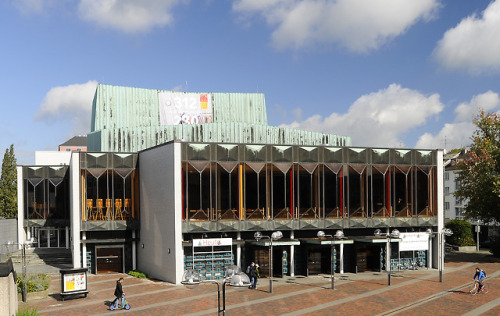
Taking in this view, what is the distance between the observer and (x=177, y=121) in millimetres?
54844

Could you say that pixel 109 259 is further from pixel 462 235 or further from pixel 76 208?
pixel 462 235

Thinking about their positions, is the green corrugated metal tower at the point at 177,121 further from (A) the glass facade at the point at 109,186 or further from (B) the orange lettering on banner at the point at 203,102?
(A) the glass facade at the point at 109,186

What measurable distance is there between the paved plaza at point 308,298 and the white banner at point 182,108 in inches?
843

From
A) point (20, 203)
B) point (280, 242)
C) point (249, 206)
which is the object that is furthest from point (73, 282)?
point (20, 203)

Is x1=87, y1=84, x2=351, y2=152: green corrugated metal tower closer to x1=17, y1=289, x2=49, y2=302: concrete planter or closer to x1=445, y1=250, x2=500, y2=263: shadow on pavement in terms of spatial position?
x1=445, y1=250, x2=500, y2=263: shadow on pavement

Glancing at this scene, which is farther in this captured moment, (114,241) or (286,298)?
(114,241)

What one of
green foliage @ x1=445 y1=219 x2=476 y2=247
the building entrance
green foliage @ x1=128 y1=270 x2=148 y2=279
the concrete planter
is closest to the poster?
the concrete planter

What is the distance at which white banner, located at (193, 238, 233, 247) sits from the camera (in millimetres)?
35009

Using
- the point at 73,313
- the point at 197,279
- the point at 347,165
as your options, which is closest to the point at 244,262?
the point at 347,165

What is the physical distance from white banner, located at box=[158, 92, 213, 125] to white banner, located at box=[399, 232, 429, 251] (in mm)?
26371

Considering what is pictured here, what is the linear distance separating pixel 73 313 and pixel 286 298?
471 inches

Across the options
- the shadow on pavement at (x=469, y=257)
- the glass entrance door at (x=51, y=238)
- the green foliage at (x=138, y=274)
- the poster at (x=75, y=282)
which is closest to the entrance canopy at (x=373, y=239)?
the shadow on pavement at (x=469, y=257)

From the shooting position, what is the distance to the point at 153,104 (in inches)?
2168

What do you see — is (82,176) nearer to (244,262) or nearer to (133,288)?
(133,288)
